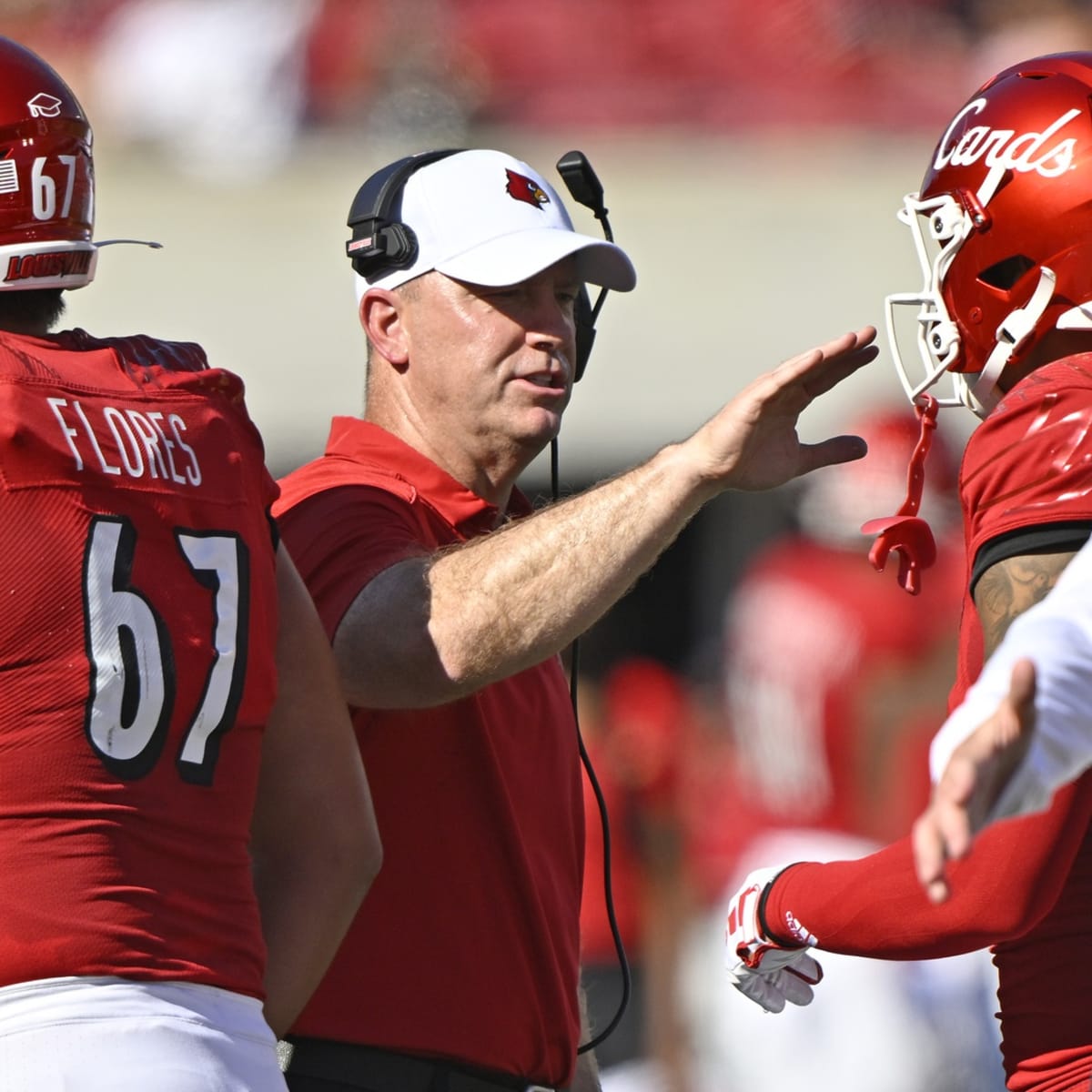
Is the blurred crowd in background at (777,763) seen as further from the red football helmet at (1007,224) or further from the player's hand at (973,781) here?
the player's hand at (973,781)

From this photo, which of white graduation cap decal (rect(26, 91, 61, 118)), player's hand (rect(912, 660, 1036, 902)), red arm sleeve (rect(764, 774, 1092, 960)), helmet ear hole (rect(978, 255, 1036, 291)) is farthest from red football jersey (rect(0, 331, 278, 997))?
helmet ear hole (rect(978, 255, 1036, 291))

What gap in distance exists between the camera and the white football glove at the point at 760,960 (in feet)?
9.18

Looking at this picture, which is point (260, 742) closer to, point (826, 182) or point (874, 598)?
point (874, 598)

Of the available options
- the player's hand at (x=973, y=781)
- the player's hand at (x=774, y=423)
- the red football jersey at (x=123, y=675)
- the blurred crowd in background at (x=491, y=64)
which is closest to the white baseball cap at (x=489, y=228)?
A: the player's hand at (x=774, y=423)

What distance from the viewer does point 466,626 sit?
2633mm

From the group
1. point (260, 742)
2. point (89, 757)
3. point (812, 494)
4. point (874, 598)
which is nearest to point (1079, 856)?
point (260, 742)

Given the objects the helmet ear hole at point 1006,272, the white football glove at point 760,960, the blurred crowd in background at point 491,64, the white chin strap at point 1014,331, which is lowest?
the white football glove at point 760,960

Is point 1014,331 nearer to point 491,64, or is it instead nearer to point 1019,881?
point 1019,881

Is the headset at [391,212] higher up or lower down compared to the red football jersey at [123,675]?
higher up

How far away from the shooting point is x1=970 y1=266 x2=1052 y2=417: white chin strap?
2596mm

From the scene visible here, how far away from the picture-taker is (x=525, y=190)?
3.30m

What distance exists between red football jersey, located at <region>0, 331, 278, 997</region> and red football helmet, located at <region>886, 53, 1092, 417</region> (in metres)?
0.97

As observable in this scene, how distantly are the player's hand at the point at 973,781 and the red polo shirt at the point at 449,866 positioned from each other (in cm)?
125

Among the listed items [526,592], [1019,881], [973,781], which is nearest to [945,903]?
[1019,881]
